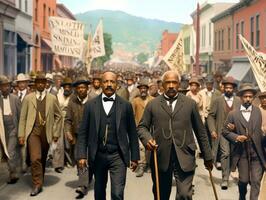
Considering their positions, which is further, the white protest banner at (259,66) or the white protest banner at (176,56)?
the white protest banner at (176,56)

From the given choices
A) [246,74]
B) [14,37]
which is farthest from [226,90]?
[14,37]

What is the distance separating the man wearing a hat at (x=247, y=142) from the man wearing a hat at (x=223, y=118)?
171 centimetres

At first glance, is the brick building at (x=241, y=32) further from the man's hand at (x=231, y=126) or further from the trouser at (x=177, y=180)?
the trouser at (x=177, y=180)

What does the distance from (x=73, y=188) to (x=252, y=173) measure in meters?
3.24

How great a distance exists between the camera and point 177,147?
19.7 feet

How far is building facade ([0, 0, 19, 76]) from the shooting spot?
25630 millimetres

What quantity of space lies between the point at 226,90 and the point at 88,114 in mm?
3525

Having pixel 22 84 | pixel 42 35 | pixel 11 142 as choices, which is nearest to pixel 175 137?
pixel 11 142

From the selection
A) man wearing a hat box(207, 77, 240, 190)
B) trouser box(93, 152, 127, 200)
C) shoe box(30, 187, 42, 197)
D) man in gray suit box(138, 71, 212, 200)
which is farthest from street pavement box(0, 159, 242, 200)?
man in gray suit box(138, 71, 212, 200)

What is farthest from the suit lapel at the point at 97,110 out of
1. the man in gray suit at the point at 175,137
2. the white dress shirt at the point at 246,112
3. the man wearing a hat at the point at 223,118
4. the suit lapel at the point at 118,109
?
the man wearing a hat at the point at 223,118

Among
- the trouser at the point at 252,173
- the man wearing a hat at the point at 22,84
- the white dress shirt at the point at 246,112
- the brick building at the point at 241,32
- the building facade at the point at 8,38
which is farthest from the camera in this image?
the brick building at the point at 241,32

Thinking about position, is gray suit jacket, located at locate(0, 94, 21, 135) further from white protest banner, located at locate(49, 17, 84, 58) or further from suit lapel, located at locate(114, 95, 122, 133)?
white protest banner, located at locate(49, 17, 84, 58)

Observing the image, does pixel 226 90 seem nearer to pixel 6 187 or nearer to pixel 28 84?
pixel 6 187

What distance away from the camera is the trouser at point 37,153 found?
336 inches
